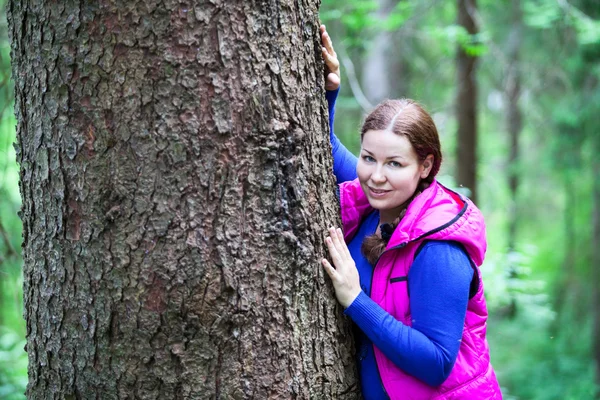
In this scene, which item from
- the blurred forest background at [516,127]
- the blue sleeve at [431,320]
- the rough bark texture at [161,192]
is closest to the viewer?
the rough bark texture at [161,192]

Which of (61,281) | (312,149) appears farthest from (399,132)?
(61,281)

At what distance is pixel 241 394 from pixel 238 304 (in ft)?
1.07

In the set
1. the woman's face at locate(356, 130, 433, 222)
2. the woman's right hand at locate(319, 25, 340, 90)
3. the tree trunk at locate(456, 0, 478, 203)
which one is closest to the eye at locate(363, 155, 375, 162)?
the woman's face at locate(356, 130, 433, 222)

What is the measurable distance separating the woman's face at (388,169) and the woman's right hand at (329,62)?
0.91ft

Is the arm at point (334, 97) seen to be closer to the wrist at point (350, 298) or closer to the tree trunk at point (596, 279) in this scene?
the wrist at point (350, 298)

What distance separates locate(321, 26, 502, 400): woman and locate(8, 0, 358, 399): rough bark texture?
373mm

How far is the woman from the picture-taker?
204cm

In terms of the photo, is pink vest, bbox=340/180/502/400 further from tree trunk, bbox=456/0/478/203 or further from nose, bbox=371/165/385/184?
tree trunk, bbox=456/0/478/203

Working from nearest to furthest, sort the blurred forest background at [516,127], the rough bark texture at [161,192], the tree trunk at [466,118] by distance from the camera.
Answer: the rough bark texture at [161,192] < the blurred forest background at [516,127] < the tree trunk at [466,118]

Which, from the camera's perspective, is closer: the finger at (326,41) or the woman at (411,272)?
the woman at (411,272)

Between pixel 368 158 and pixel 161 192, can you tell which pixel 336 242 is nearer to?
pixel 368 158

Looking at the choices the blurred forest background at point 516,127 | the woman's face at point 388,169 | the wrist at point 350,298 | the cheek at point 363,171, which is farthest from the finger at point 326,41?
the blurred forest background at point 516,127

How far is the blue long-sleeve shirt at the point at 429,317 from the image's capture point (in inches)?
79.6

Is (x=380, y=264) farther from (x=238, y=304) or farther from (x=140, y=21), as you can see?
(x=140, y=21)
